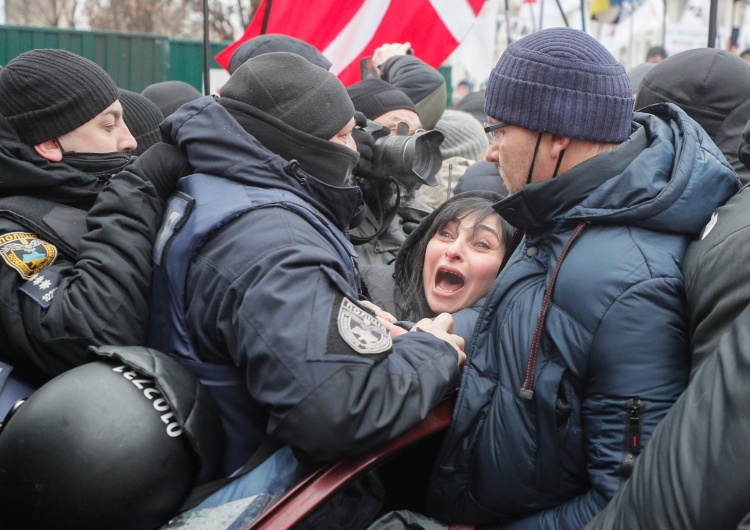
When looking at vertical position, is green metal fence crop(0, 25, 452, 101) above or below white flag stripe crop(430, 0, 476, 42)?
below

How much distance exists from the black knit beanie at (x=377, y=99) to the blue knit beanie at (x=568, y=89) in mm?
2198

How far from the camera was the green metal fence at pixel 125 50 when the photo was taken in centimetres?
982

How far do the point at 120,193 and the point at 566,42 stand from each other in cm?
126

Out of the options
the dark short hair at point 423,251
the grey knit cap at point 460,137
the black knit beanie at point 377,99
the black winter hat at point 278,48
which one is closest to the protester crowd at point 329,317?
the dark short hair at point 423,251

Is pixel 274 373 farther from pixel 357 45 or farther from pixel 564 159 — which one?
pixel 357 45

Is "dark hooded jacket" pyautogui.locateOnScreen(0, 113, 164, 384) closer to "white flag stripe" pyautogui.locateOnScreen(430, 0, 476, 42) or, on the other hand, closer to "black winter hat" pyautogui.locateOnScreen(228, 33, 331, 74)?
"black winter hat" pyautogui.locateOnScreen(228, 33, 331, 74)

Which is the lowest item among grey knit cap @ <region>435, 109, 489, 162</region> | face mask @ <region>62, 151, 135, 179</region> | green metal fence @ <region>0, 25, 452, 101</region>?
green metal fence @ <region>0, 25, 452, 101</region>

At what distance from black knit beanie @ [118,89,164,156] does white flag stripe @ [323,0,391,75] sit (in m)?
2.21

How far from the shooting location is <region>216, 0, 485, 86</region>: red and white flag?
18.6 feet

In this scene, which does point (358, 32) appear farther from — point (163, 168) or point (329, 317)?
point (329, 317)

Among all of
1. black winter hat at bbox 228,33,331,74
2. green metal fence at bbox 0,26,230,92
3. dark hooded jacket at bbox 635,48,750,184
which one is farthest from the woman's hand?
green metal fence at bbox 0,26,230,92

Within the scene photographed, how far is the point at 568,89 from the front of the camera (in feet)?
6.79

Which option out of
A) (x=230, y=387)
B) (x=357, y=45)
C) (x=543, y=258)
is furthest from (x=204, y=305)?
(x=357, y=45)

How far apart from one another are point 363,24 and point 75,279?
13.0 ft
